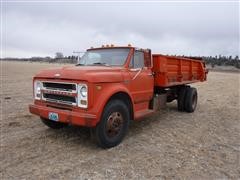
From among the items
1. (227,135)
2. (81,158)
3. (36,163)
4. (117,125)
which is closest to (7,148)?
(36,163)

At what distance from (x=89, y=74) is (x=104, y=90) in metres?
Answer: 0.45

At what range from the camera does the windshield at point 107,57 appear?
21.0 ft

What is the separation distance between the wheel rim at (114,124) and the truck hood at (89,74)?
0.75 metres

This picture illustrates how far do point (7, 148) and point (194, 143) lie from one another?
4009mm

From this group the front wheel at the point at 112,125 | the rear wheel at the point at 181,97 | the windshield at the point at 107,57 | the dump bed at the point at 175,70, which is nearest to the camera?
the front wheel at the point at 112,125

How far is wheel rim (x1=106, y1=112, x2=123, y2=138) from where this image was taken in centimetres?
544

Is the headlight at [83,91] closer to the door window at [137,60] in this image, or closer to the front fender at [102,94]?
the front fender at [102,94]

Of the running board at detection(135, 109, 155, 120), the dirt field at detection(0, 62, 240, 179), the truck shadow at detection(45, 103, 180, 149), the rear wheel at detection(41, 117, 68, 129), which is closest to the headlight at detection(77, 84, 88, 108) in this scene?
the truck shadow at detection(45, 103, 180, 149)

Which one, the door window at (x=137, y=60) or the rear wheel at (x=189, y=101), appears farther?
the rear wheel at (x=189, y=101)

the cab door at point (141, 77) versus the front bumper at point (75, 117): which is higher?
the cab door at point (141, 77)

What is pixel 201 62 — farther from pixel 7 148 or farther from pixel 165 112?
pixel 7 148

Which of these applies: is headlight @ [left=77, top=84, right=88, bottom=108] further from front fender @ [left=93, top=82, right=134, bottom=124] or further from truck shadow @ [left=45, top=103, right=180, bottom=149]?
truck shadow @ [left=45, top=103, right=180, bottom=149]

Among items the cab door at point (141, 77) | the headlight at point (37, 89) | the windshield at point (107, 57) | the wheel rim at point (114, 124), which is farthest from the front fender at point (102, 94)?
the headlight at point (37, 89)

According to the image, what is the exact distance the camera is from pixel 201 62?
1078 centimetres
